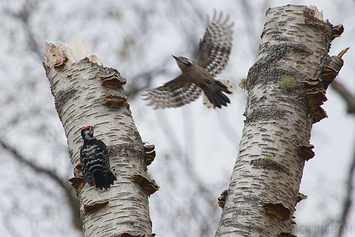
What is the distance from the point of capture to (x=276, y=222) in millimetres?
2270

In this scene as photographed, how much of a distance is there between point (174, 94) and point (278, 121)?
496cm

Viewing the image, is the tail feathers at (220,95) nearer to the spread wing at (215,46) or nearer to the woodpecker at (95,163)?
the spread wing at (215,46)

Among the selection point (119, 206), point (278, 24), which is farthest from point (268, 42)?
point (119, 206)

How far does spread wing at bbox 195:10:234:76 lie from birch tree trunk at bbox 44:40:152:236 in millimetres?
3474

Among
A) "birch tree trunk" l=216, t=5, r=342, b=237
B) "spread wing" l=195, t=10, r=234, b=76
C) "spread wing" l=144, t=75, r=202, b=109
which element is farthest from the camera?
"spread wing" l=144, t=75, r=202, b=109

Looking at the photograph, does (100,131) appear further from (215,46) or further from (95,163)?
(215,46)

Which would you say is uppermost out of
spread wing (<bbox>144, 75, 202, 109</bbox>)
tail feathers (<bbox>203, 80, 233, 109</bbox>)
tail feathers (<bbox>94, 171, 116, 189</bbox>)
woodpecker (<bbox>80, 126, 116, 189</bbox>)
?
spread wing (<bbox>144, 75, 202, 109</bbox>)

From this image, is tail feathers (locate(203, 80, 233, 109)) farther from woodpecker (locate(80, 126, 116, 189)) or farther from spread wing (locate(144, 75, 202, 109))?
woodpecker (locate(80, 126, 116, 189))

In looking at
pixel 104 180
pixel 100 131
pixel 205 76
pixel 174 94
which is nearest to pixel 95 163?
pixel 104 180

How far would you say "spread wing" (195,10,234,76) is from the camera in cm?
645

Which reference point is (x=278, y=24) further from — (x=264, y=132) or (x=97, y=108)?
(x=97, y=108)

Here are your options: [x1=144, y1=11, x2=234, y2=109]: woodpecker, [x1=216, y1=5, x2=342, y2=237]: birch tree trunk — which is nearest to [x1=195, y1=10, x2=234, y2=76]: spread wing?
[x1=144, y1=11, x2=234, y2=109]: woodpecker

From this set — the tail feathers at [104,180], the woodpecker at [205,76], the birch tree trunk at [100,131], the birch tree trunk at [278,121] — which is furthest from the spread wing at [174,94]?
the tail feathers at [104,180]

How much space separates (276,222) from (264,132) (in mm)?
615
